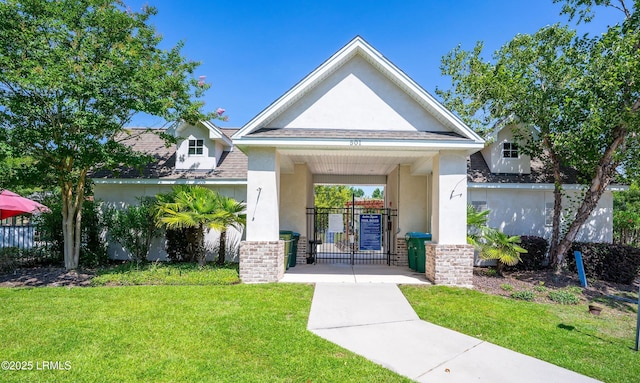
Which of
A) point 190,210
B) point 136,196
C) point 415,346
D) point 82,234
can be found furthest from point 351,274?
point 82,234

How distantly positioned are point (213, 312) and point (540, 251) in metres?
10.8

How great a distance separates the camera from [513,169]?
→ 1309cm

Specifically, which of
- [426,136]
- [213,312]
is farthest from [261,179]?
[426,136]

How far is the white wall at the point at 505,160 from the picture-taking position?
514 inches

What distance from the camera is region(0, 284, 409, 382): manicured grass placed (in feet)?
13.8

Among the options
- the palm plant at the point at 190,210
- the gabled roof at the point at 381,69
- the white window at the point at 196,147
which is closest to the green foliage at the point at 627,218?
the gabled roof at the point at 381,69

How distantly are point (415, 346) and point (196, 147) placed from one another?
36.0 feet

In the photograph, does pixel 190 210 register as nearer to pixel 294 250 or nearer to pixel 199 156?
pixel 199 156

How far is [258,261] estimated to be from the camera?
368 inches

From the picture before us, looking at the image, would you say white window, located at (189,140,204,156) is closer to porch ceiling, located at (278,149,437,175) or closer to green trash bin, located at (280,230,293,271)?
porch ceiling, located at (278,149,437,175)

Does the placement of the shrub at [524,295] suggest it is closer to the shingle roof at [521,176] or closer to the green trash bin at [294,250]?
the shingle roof at [521,176]

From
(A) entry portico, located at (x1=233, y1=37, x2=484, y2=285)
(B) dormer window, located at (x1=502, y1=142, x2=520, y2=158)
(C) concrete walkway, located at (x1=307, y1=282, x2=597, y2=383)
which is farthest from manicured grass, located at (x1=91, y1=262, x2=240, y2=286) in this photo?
Result: (B) dormer window, located at (x1=502, y1=142, x2=520, y2=158)

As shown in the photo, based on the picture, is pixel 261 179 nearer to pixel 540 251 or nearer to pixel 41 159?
pixel 41 159

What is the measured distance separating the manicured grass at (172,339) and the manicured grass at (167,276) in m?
1.14
